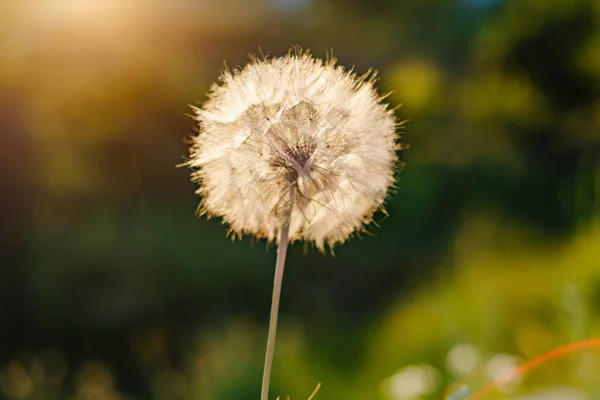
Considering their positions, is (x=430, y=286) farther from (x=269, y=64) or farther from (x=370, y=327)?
(x=269, y=64)

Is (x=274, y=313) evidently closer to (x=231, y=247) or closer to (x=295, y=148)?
(x=295, y=148)

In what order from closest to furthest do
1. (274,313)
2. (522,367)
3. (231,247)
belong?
1. (274,313)
2. (522,367)
3. (231,247)

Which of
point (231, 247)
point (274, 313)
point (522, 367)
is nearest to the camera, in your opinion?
point (274, 313)

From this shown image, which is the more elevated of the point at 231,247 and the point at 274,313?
the point at 231,247

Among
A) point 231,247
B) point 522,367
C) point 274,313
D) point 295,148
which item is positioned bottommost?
point 274,313

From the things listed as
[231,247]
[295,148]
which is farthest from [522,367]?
[231,247]

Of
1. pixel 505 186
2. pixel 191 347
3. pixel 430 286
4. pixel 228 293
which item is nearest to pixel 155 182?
pixel 228 293
